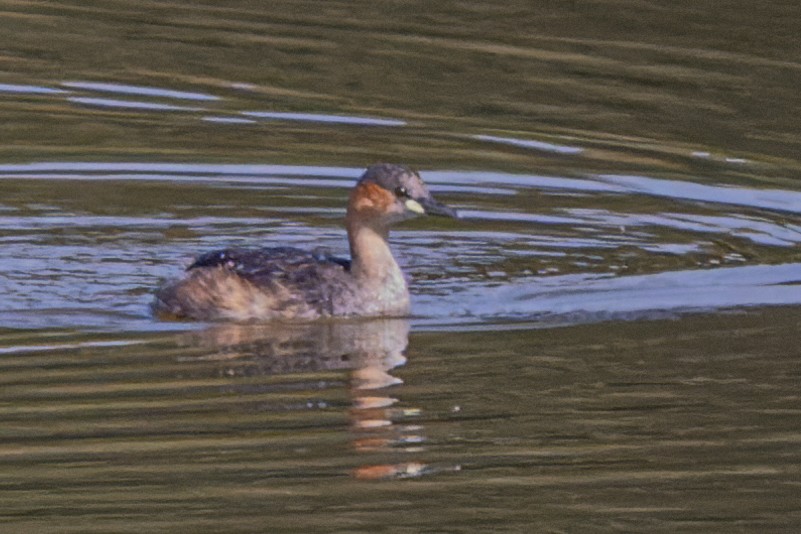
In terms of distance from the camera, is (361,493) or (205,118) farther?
(205,118)

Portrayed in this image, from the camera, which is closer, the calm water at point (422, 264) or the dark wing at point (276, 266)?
the calm water at point (422, 264)

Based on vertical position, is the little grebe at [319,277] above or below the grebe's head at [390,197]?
below

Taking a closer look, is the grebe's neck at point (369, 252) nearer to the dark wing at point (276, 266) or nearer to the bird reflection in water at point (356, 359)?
the dark wing at point (276, 266)

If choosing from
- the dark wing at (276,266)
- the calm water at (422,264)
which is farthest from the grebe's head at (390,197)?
the calm water at (422,264)

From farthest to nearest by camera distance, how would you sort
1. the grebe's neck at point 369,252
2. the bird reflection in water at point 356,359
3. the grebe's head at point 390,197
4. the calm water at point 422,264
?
the grebe's head at point 390,197
the grebe's neck at point 369,252
the bird reflection in water at point 356,359
the calm water at point 422,264

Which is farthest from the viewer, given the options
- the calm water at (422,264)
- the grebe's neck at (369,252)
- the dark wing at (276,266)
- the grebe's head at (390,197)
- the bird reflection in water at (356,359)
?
the grebe's head at (390,197)

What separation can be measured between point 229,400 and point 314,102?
23.7 feet

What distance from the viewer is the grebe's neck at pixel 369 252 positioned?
1107cm

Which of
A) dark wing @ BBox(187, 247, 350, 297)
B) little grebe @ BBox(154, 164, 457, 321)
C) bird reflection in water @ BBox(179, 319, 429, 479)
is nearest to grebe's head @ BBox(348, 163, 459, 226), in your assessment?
little grebe @ BBox(154, 164, 457, 321)

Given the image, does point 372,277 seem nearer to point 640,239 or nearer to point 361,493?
point 640,239

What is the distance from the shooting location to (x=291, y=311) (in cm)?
1091

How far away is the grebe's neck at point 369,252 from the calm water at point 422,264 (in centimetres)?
29

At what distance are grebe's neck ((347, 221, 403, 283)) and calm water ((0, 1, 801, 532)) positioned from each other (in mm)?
286

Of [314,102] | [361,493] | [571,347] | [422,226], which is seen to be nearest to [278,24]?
[314,102]
